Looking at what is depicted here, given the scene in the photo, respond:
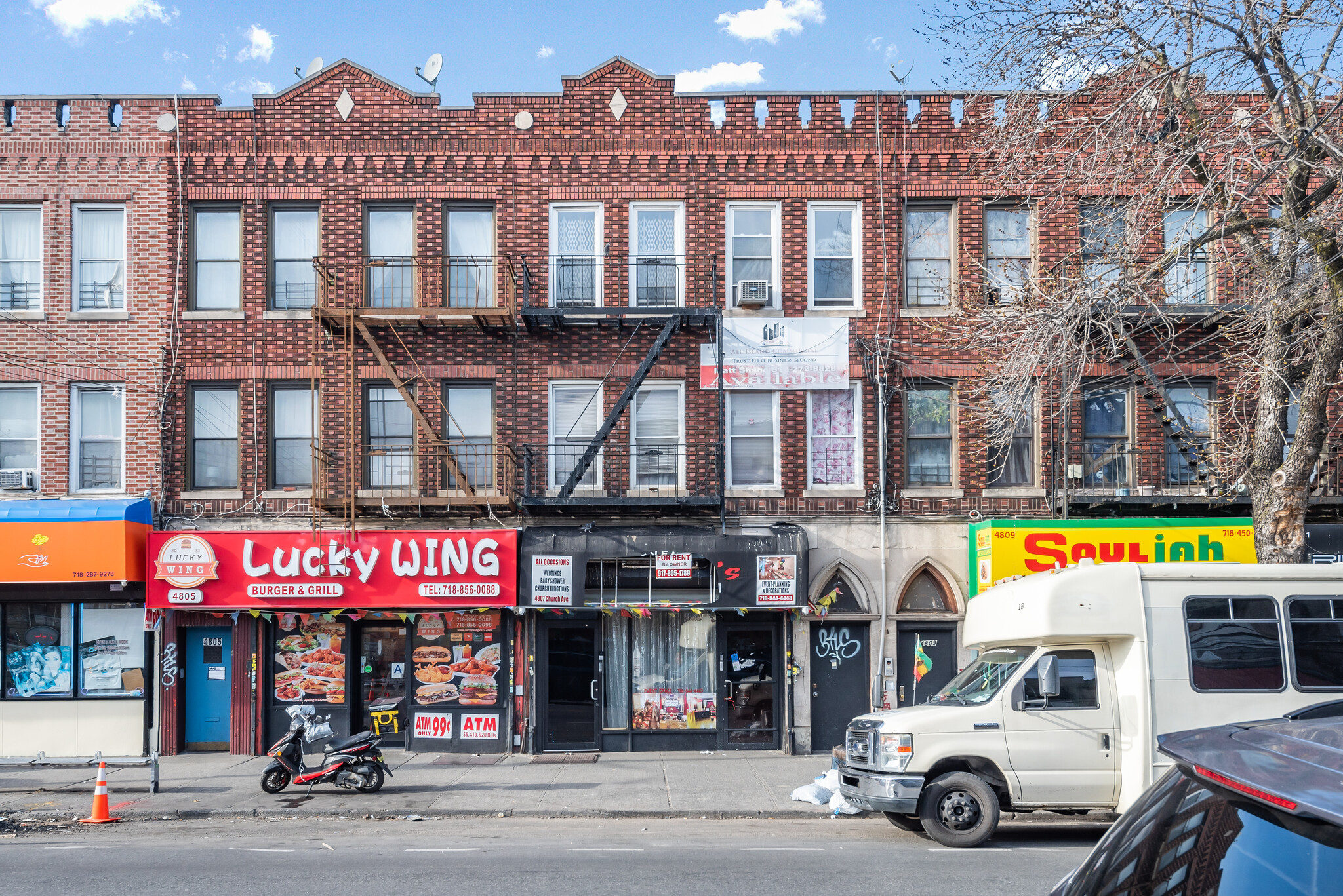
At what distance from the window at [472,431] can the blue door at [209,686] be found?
473 centimetres

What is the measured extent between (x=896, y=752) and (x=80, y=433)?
48.9 ft

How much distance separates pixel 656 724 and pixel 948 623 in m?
5.20

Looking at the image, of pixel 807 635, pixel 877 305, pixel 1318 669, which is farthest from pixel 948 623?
pixel 1318 669

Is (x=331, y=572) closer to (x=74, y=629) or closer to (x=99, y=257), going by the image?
(x=74, y=629)

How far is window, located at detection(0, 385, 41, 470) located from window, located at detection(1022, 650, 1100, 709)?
53.8 feet

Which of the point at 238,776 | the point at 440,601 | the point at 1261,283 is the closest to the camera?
the point at 1261,283

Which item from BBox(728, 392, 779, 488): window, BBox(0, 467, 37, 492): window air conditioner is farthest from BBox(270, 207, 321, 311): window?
BBox(728, 392, 779, 488): window

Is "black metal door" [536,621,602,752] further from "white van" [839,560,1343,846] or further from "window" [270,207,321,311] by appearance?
"white van" [839,560,1343,846]

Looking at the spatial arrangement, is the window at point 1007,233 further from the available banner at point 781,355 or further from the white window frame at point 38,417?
the white window frame at point 38,417

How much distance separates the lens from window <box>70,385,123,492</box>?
18.7 meters

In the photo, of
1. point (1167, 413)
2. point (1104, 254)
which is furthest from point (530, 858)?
point (1167, 413)

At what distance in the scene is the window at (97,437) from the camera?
18672mm

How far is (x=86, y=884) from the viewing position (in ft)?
30.3

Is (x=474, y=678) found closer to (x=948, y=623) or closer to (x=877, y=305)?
(x=948, y=623)
